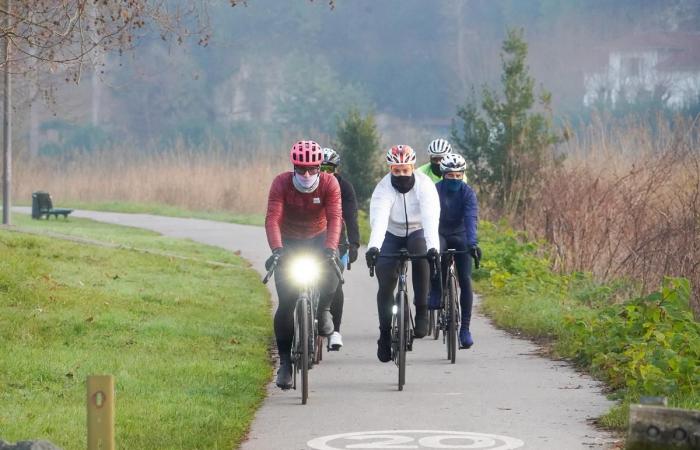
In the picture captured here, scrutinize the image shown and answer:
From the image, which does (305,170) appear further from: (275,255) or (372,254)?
(372,254)

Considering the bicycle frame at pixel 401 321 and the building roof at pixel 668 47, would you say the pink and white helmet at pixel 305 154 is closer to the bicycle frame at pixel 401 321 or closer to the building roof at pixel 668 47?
the bicycle frame at pixel 401 321

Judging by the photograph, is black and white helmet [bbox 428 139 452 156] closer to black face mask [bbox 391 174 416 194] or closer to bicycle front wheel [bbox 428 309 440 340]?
bicycle front wheel [bbox 428 309 440 340]

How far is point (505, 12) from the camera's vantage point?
75188 mm

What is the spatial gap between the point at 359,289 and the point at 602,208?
3.16m

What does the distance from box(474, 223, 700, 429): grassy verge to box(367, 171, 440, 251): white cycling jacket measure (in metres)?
1.64

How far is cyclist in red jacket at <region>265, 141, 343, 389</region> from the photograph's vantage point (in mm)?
10422

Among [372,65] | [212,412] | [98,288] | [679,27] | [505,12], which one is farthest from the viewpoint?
[372,65]

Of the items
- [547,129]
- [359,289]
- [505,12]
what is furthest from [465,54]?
[359,289]

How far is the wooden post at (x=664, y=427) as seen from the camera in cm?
600

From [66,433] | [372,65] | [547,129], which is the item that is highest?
[372,65]

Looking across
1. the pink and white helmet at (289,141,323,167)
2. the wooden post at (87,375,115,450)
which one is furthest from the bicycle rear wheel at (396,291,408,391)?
the wooden post at (87,375,115,450)

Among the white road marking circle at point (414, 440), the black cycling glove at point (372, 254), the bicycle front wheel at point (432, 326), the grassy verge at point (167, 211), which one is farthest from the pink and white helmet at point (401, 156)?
the grassy verge at point (167, 211)

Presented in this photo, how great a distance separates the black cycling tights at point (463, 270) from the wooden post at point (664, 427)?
251 inches

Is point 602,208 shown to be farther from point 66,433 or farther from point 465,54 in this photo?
point 465,54
